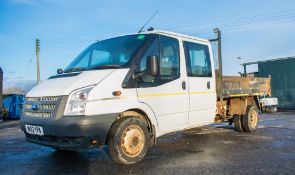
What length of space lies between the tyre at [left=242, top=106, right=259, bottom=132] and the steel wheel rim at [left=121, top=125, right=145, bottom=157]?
4.62 m

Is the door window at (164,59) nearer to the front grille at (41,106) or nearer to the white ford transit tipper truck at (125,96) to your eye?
the white ford transit tipper truck at (125,96)

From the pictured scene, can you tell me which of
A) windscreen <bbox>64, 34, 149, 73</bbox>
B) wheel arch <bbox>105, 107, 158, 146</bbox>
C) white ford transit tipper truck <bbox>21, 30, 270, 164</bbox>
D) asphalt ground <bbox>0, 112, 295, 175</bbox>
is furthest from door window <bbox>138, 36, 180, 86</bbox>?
asphalt ground <bbox>0, 112, 295, 175</bbox>

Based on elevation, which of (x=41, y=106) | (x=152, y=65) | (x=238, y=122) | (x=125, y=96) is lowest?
(x=238, y=122)

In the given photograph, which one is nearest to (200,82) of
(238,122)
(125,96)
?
(125,96)

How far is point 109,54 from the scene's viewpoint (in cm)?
642

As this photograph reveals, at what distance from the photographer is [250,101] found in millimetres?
9844

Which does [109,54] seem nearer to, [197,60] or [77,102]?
[77,102]

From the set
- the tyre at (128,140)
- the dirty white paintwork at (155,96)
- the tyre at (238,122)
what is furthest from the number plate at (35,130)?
the tyre at (238,122)

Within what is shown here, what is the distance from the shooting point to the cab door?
6.07 m

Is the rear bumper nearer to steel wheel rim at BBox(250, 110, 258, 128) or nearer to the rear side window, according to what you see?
the rear side window

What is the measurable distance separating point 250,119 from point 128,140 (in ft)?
17.0

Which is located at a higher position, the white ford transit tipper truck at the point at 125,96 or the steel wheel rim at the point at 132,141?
the white ford transit tipper truck at the point at 125,96

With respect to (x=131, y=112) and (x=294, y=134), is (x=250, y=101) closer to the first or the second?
(x=294, y=134)

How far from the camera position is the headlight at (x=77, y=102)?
5242mm
